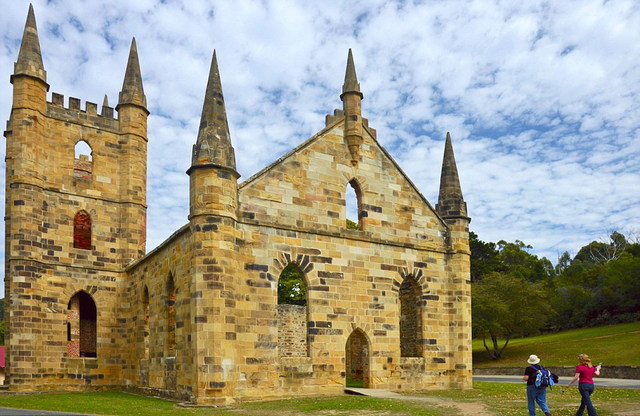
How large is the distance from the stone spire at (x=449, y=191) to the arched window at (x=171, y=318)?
36.2 feet

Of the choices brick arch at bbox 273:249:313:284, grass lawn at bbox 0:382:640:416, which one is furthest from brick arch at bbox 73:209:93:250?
brick arch at bbox 273:249:313:284

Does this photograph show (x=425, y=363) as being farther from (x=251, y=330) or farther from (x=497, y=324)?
(x=497, y=324)

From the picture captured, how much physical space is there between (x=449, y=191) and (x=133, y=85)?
55.6ft

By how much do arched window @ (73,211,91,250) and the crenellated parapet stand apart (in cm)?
463

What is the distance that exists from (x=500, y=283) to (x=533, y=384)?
4213cm

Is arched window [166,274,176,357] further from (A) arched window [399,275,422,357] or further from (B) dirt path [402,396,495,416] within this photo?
(A) arched window [399,275,422,357]

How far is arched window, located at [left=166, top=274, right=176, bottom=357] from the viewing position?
875 inches

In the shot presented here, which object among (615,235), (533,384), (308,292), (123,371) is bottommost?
(123,371)

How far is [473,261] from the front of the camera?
68.4 metres

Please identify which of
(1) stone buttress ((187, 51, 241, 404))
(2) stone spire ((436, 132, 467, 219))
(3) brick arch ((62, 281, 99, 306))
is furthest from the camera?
(3) brick arch ((62, 281, 99, 306))

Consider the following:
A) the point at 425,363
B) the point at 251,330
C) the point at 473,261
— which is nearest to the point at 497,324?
the point at 473,261

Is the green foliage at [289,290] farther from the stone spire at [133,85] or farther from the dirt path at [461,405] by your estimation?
the dirt path at [461,405]

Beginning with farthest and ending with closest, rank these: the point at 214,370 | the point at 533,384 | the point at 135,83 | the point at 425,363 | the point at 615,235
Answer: the point at 615,235, the point at 135,83, the point at 425,363, the point at 214,370, the point at 533,384

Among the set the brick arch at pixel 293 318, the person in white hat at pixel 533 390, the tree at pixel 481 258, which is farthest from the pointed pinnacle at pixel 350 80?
the tree at pixel 481 258
